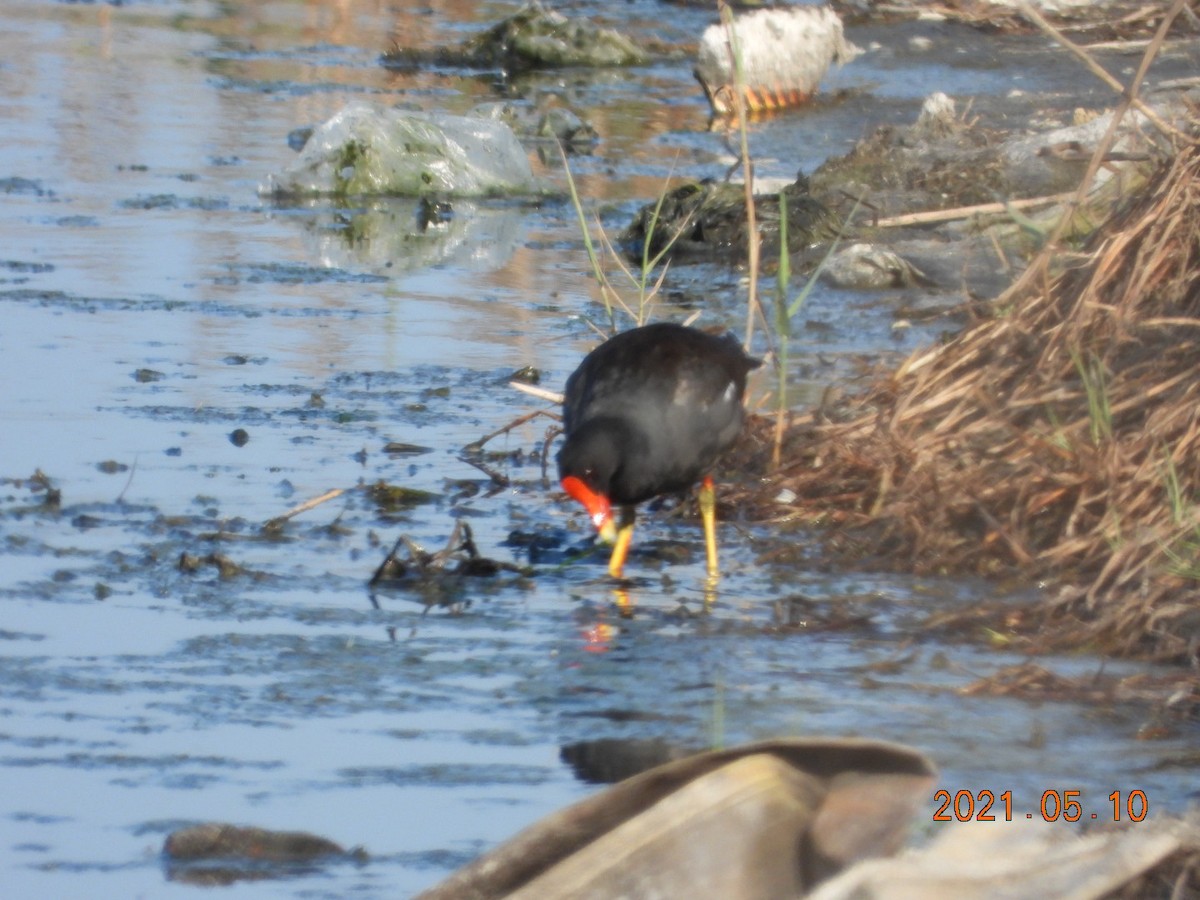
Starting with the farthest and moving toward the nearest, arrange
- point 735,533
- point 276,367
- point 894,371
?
1. point 276,367
2. point 894,371
3. point 735,533

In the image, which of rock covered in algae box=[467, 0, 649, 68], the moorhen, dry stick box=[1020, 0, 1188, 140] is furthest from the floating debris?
the moorhen

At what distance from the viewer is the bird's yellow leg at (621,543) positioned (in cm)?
471

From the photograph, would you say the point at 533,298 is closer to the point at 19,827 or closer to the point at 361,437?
the point at 361,437

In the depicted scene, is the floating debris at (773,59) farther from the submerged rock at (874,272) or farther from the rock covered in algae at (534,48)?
the submerged rock at (874,272)

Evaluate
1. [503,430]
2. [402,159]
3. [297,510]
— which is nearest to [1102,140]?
[503,430]

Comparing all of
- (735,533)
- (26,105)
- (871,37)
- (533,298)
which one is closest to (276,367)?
(533,298)

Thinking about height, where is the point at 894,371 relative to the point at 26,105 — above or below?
above

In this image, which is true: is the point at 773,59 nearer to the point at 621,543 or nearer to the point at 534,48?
the point at 534,48

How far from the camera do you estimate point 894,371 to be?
5.64 metres

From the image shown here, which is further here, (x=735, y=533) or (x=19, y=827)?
(x=735, y=533)

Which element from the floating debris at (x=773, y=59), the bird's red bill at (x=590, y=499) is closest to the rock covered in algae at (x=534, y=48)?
the floating debris at (x=773, y=59)

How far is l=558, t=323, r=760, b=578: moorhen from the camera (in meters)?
4.57

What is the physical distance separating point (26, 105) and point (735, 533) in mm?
9046

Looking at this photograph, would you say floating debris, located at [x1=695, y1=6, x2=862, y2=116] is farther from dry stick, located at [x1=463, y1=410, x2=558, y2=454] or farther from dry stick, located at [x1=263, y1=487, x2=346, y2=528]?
dry stick, located at [x1=263, y1=487, x2=346, y2=528]
